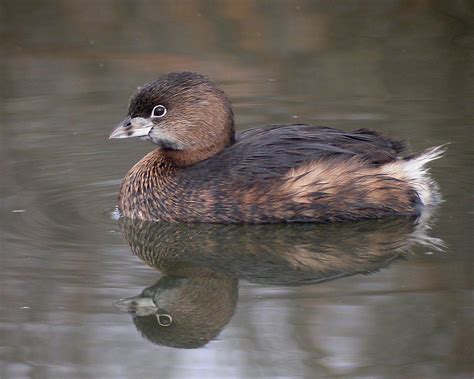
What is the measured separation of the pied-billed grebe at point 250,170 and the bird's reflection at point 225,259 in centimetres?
9

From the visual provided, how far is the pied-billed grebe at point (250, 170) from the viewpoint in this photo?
723 cm

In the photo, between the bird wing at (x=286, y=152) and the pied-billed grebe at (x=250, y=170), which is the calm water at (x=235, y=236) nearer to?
the pied-billed grebe at (x=250, y=170)

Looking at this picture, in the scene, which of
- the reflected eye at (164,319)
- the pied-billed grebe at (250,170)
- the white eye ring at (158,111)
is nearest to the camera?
the reflected eye at (164,319)

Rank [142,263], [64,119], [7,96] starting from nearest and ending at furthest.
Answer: [142,263], [64,119], [7,96]

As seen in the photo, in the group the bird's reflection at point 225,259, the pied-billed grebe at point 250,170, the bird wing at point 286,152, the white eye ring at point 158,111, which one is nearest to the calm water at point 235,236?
the bird's reflection at point 225,259

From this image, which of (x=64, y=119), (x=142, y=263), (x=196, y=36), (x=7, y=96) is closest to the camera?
(x=142, y=263)

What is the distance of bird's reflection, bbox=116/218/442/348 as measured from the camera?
6.05 m

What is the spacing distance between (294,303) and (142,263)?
3.70 ft

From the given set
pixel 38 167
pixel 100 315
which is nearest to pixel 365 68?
pixel 38 167

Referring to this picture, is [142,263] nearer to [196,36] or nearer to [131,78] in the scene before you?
[131,78]

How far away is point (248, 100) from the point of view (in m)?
10.0

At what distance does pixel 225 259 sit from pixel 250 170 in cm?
65

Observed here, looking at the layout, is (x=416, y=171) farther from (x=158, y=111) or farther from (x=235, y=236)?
(x=158, y=111)

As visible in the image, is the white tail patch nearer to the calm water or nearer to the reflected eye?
the calm water
